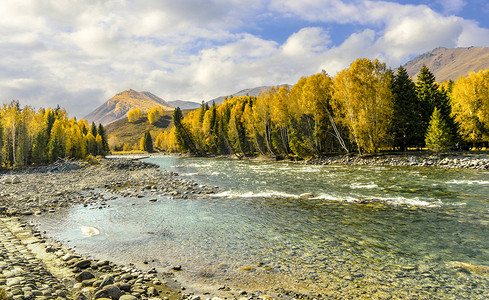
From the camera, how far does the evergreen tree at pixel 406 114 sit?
42.1 m

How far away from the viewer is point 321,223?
1188 centimetres

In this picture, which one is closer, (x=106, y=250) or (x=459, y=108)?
(x=106, y=250)

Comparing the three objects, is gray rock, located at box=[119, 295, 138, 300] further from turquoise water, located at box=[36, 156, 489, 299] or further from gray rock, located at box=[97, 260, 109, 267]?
gray rock, located at box=[97, 260, 109, 267]

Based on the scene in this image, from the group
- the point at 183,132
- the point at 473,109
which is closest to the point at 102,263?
the point at 473,109

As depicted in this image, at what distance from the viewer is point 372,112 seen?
38125mm

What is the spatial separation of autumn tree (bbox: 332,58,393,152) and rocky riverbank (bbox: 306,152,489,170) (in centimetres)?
256

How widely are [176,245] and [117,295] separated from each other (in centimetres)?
407

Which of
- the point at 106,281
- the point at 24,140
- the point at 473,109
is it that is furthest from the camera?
the point at 24,140

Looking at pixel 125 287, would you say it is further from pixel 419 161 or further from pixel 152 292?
pixel 419 161

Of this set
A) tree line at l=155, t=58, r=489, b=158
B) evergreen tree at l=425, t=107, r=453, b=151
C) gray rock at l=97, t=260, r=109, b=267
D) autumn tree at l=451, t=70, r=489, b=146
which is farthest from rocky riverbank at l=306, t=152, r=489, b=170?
gray rock at l=97, t=260, r=109, b=267

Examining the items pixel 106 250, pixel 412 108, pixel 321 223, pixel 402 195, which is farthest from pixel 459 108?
pixel 106 250

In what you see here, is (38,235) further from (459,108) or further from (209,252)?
(459,108)

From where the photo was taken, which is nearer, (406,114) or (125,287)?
(125,287)

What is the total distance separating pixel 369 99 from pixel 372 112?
81.0 inches
